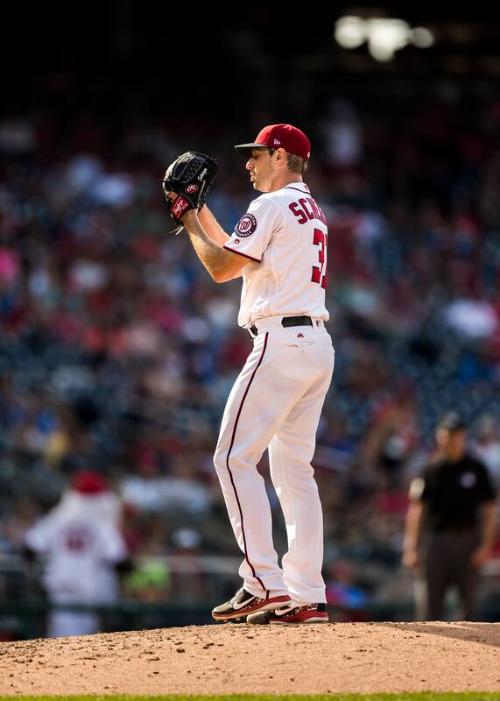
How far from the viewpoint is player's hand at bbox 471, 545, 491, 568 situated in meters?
9.12

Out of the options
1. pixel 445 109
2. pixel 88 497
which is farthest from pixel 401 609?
pixel 445 109

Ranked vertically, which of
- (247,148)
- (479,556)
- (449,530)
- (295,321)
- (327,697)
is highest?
(247,148)

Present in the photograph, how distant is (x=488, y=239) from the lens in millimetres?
17453

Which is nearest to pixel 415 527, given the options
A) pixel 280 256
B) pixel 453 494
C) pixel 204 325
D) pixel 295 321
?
pixel 453 494

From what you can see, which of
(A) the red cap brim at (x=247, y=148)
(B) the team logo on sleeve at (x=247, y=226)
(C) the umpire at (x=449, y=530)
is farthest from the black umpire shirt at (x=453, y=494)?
(B) the team logo on sleeve at (x=247, y=226)

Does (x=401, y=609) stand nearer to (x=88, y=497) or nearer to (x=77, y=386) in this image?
(x=88, y=497)

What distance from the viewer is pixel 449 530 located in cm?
917

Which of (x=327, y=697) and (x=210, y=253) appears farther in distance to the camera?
(x=210, y=253)

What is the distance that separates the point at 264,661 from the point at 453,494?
3977mm

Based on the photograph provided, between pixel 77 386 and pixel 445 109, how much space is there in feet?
30.1

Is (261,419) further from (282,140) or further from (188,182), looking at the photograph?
(282,140)

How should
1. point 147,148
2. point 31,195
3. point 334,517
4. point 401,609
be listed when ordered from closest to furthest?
point 401,609 → point 334,517 → point 31,195 → point 147,148

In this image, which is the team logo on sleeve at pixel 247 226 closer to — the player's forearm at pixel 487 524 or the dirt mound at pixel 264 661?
the dirt mound at pixel 264 661

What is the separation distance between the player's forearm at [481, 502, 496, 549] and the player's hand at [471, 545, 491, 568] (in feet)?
0.07
